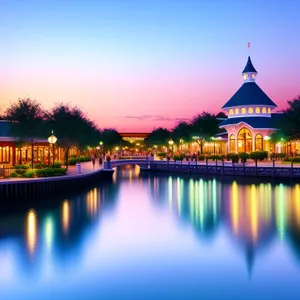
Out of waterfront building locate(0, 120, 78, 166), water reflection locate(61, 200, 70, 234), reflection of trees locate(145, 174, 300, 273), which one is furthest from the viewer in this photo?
waterfront building locate(0, 120, 78, 166)

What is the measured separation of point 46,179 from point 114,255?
18.9 m

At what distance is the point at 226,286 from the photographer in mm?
14141

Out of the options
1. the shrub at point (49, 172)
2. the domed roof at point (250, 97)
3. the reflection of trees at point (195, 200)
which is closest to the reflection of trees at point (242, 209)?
the reflection of trees at point (195, 200)

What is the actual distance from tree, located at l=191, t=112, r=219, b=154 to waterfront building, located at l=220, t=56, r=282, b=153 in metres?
5.86

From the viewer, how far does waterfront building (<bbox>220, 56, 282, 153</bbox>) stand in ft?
237

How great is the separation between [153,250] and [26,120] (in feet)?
109

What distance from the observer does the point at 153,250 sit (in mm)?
18828

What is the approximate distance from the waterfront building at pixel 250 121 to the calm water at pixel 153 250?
3985cm

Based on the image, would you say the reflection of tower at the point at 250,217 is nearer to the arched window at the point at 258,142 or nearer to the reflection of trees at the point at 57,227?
the reflection of trees at the point at 57,227

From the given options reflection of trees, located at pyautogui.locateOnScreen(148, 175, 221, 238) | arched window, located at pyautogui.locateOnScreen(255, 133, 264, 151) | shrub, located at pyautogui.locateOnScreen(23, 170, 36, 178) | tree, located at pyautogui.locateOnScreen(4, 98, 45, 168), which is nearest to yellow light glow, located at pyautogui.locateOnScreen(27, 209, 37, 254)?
shrub, located at pyautogui.locateOnScreen(23, 170, 36, 178)

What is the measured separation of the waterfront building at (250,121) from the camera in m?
72.4

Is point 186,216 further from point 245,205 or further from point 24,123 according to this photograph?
point 24,123

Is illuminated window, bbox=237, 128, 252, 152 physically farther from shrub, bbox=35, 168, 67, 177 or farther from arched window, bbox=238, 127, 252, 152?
shrub, bbox=35, 168, 67, 177

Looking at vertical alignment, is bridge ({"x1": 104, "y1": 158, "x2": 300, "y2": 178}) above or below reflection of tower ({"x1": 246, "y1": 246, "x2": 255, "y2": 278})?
above
